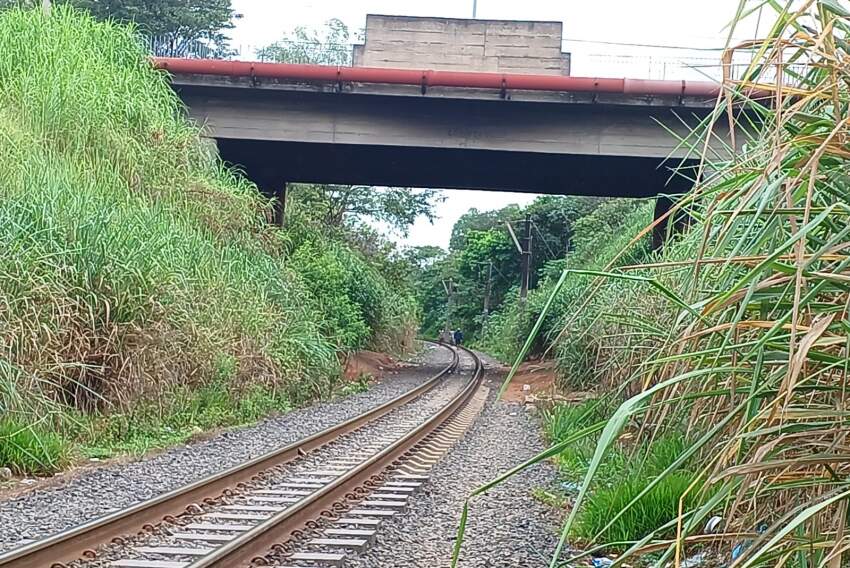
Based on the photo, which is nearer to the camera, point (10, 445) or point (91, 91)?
point (10, 445)

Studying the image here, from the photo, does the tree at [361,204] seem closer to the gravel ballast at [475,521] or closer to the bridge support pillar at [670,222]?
the bridge support pillar at [670,222]

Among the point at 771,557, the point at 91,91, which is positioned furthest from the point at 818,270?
the point at 91,91

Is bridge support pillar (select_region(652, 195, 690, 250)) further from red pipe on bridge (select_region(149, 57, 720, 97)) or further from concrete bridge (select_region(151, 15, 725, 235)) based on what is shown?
red pipe on bridge (select_region(149, 57, 720, 97))

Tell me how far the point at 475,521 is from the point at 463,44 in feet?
54.1

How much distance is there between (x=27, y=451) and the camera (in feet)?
26.8

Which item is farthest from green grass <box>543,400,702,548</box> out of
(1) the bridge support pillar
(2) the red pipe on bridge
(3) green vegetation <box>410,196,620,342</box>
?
(3) green vegetation <box>410,196,620,342</box>

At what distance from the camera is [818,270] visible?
2451mm

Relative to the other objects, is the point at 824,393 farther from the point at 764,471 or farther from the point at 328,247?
the point at 328,247

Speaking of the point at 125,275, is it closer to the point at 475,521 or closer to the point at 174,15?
the point at 475,521

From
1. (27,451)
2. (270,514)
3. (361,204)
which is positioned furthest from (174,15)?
(270,514)

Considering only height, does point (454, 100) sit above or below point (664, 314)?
above

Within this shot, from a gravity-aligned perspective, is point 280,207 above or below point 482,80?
below

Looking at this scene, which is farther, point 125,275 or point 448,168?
point 448,168

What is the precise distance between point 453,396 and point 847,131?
16665 millimetres
